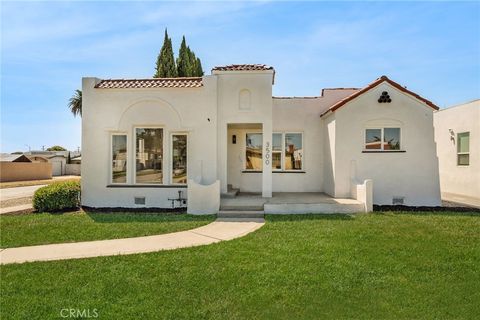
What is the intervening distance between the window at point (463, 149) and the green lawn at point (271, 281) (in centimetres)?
1114

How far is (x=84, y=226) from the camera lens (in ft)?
32.3

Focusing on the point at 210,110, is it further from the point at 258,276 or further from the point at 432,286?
the point at 432,286

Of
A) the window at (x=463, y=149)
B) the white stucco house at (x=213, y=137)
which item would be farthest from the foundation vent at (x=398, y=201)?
the window at (x=463, y=149)

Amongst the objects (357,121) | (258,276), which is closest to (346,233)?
(258,276)

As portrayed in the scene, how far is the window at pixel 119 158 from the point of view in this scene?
13609 mm

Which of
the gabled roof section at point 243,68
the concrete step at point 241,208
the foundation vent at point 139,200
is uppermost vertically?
the gabled roof section at point 243,68

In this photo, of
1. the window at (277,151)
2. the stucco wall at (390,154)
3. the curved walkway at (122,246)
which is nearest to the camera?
the curved walkway at (122,246)

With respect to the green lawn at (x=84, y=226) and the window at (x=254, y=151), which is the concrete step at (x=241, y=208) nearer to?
the green lawn at (x=84, y=226)

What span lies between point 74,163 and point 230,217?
40.1 meters

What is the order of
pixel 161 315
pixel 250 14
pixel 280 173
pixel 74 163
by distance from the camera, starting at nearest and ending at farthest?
1. pixel 161 315
2. pixel 250 14
3. pixel 280 173
4. pixel 74 163

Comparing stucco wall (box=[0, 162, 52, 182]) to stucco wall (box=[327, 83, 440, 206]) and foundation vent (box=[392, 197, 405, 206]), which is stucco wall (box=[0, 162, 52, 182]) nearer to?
stucco wall (box=[327, 83, 440, 206])

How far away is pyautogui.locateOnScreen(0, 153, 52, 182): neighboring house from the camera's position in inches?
1240

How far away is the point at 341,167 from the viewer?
13766 mm

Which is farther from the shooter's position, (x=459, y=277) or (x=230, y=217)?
(x=230, y=217)
